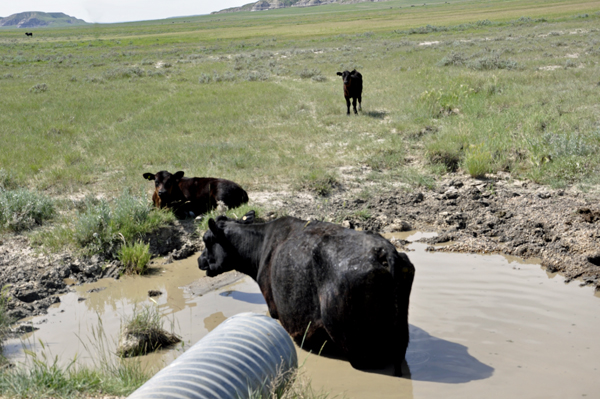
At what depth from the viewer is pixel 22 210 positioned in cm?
957

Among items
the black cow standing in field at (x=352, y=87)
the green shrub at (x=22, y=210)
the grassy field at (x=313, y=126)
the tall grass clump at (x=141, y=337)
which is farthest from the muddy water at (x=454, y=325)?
the black cow standing in field at (x=352, y=87)

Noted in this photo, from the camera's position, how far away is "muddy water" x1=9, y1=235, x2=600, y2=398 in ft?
16.2

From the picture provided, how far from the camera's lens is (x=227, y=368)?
3.66m

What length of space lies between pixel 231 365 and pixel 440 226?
21.1 feet

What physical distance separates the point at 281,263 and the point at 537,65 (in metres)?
24.0

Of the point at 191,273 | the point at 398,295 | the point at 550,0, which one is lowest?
the point at 191,273

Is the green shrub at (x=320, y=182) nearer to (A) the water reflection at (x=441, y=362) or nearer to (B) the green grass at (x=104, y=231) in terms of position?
(B) the green grass at (x=104, y=231)

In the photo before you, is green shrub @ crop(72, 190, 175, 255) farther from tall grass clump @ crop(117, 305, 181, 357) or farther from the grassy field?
tall grass clump @ crop(117, 305, 181, 357)

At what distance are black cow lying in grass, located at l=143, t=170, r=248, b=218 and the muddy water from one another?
1.77 m

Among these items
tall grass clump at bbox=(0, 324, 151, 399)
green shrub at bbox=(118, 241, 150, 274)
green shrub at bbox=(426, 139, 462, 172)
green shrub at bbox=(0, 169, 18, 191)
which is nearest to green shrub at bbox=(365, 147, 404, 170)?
green shrub at bbox=(426, 139, 462, 172)

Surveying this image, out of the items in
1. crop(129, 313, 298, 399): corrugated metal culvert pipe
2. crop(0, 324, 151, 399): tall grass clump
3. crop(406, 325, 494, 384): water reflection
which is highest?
crop(129, 313, 298, 399): corrugated metal culvert pipe

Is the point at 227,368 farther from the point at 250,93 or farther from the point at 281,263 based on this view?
the point at 250,93

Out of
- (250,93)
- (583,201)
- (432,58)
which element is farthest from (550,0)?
(583,201)

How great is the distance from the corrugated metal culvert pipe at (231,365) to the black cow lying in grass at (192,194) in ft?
18.8
